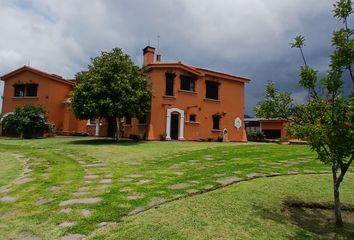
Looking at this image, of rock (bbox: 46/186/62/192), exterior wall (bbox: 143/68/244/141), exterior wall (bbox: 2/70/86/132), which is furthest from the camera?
exterior wall (bbox: 2/70/86/132)

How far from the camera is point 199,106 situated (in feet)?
101

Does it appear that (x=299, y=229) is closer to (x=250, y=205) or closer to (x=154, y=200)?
(x=250, y=205)

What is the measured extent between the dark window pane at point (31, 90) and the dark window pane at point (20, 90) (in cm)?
50

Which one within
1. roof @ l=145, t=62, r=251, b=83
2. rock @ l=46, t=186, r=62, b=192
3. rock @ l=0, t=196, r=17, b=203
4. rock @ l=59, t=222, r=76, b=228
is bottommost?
rock @ l=59, t=222, r=76, b=228

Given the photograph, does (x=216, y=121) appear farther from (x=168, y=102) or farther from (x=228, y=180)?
(x=228, y=180)

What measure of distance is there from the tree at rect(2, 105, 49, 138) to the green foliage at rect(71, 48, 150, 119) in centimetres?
659

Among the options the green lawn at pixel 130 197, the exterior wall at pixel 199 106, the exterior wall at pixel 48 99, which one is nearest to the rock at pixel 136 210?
the green lawn at pixel 130 197

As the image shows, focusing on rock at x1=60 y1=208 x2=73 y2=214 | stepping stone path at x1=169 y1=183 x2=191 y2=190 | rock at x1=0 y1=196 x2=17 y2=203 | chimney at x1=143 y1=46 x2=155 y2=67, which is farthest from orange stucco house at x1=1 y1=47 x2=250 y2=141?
rock at x1=60 y1=208 x2=73 y2=214

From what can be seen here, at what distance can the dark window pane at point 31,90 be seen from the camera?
109 feet

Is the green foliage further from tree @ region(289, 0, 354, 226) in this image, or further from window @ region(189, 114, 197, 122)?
tree @ region(289, 0, 354, 226)

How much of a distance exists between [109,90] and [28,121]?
9085mm

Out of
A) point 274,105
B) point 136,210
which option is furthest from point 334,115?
point 136,210

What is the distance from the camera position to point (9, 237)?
5.37 metres

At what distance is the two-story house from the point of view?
2869 centimetres
